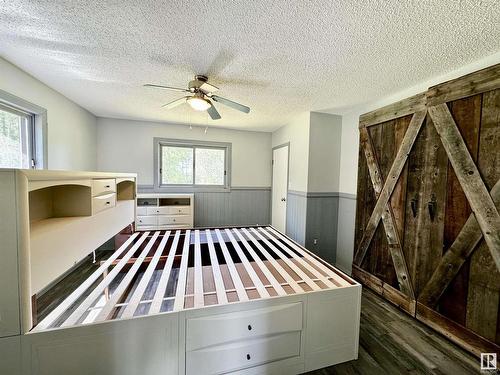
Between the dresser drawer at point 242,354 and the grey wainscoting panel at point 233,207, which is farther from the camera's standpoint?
the grey wainscoting panel at point 233,207

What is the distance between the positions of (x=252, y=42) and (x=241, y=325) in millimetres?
2014

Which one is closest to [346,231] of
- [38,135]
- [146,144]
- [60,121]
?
[146,144]

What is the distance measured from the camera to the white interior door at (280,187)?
161 inches


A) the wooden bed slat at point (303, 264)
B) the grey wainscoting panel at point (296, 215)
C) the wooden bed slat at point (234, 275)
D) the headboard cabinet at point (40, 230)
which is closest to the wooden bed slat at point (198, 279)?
the wooden bed slat at point (234, 275)

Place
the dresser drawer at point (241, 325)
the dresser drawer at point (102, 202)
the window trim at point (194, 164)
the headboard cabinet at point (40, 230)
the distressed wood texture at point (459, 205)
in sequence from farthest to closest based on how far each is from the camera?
the window trim at point (194, 164), the distressed wood texture at point (459, 205), the dresser drawer at point (102, 202), the dresser drawer at point (241, 325), the headboard cabinet at point (40, 230)

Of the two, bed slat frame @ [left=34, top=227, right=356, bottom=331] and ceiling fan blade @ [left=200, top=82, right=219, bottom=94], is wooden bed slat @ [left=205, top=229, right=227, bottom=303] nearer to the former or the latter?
bed slat frame @ [left=34, top=227, right=356, bottom=331]

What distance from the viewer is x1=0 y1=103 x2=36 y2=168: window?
213cm

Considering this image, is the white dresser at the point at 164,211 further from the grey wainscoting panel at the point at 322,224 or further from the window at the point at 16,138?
the grey wainscoting panel at the point at 322,224

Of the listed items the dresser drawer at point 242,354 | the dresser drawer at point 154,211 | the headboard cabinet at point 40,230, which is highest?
the headboard cabinet at point 40,230

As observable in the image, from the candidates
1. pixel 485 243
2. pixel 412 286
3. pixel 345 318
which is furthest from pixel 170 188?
pixel 485 243

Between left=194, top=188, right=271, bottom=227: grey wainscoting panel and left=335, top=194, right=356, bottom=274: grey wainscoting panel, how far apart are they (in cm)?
182

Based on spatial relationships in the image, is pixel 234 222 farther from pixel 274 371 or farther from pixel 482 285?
pixel 482 285

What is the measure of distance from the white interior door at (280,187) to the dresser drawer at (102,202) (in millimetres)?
2905

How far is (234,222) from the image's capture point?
15.4 feet
